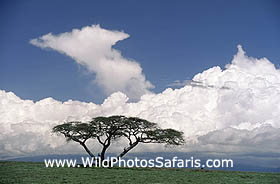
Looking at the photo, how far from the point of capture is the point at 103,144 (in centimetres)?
5497

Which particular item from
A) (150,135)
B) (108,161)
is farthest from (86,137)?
(150,135)

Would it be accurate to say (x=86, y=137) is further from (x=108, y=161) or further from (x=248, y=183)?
(x=248, y=183)

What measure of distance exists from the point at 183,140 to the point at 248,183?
26.1m

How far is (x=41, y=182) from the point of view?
24.4m

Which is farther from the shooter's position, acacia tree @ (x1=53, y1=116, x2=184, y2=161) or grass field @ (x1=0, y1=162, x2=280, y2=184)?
acacia tree @ (x1=53, y1=116, x2=184, y2=161)

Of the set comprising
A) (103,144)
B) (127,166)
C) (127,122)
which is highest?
(127,122)

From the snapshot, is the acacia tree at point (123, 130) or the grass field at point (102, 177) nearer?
the grass field at point (102, 177)

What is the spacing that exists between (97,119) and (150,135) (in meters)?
9.90

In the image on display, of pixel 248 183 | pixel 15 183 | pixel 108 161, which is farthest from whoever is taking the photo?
pixel 108 161

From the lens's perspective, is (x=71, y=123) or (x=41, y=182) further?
(x=71, y=123)

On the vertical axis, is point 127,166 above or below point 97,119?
below

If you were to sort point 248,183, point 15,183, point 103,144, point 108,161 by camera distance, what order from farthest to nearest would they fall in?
point 103,144, point 108,161, point 248,183, point 15,183

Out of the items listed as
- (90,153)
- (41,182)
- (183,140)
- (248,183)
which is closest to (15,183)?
(41,182)

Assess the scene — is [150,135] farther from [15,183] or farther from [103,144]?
[15,183]
